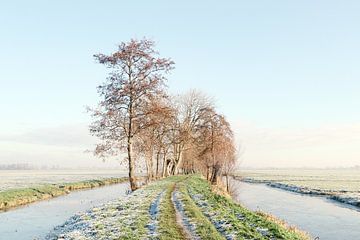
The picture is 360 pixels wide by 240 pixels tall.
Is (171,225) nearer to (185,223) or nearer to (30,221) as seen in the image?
(185,223)

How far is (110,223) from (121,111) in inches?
900

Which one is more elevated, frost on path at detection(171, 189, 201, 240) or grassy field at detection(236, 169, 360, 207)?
frost on path at detection(171, 189, 201, 240)

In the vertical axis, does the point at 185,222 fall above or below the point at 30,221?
above

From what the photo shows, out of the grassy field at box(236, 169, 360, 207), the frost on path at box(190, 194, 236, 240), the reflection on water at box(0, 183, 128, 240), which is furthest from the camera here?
the grassy field at box(236, 169, 360, 207)

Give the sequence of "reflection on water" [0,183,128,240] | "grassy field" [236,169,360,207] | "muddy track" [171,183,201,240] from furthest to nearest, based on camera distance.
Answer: "grassy field" [236,169,360,207] → "reflection on water" [0,183,128,240] → "muddy track" [171,183,201,240]

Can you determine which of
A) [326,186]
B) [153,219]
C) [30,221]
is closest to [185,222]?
[153,219]

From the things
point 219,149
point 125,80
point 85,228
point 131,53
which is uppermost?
point 131,53

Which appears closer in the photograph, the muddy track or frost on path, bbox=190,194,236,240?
the muddy track

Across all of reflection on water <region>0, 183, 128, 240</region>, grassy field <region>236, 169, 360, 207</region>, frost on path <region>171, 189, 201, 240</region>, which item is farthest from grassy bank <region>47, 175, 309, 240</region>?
grassy field <region>236, 169, 360, 207</region>

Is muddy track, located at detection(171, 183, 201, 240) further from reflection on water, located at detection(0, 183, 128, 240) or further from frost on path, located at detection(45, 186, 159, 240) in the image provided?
reflection on water, located at detection(0, 183, 128, 240)

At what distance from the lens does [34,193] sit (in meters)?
48.6

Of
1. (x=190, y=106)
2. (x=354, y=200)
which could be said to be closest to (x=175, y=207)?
(x=354, y=200)

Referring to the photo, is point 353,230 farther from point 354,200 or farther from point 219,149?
point 219,149

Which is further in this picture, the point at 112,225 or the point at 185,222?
the point at 185,222
